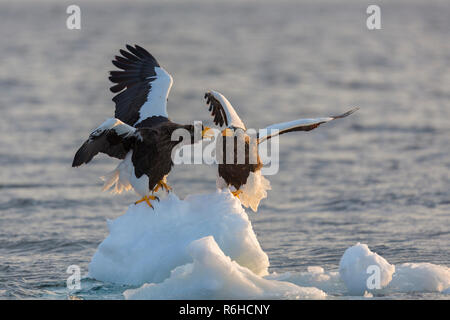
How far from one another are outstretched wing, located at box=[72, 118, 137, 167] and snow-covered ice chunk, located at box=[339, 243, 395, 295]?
240 centimetres

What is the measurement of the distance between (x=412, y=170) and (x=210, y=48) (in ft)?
66.3

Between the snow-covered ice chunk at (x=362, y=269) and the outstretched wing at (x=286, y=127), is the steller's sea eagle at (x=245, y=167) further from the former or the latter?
the snow-covered ice chunk at (x=362, y=269)

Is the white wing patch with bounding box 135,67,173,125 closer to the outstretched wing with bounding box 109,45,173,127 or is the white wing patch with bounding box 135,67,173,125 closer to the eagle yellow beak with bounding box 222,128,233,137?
the outstretched wing with bounding box 109,45,173,127

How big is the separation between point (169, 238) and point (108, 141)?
1.21 metres

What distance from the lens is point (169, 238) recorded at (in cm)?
767

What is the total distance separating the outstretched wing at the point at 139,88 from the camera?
31.0 feet

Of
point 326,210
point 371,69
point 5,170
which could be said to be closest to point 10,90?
point 5,170

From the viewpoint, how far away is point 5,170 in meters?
14.0

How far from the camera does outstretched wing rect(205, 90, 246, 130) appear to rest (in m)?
8.91

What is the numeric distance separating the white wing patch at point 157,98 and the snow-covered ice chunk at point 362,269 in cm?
284

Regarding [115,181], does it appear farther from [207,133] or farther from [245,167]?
[245,167]

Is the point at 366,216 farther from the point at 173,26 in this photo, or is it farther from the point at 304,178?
the point at 173,26

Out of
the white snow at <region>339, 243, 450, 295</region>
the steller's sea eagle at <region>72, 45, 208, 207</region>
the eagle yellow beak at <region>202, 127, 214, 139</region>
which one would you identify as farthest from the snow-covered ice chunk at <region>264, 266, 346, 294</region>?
the eagle yellow beak at <region>202, 127, 214, 139</region>
